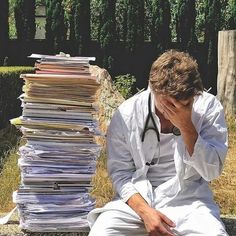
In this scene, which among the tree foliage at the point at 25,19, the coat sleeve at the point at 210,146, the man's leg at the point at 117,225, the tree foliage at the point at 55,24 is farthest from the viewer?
the tree foliage at the point at 25,19

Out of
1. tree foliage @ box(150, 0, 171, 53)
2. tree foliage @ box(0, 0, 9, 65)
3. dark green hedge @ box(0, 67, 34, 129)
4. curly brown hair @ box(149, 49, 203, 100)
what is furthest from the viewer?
tree foliage @ box(150, 0, 171, 53)

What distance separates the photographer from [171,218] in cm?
309

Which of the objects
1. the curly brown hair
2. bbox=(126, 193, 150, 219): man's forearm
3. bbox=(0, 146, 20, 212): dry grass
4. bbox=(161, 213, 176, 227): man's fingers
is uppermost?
the curly brown hair

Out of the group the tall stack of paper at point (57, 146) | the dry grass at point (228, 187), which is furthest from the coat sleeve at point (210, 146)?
the dry grass at point (228, 187)

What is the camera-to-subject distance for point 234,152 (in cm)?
672

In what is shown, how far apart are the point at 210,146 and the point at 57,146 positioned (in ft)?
2.78

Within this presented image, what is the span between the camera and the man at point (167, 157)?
2910mm

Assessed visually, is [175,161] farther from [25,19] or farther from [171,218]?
[25,19]

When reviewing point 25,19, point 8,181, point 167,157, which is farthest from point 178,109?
point 25,19

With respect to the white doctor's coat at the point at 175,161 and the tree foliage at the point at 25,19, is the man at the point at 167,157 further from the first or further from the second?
the tree foliage at the point at 25,19

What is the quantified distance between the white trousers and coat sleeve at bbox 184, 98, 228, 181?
0.19 metres

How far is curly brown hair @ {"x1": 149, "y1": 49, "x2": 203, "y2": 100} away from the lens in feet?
9.32

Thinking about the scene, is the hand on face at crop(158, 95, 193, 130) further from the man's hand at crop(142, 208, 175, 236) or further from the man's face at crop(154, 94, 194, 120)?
the man's hand at crop(142, 208, 175, 236)

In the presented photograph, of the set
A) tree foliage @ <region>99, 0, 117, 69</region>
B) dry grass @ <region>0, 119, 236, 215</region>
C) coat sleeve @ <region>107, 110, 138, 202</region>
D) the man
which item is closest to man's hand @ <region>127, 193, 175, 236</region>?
the man
